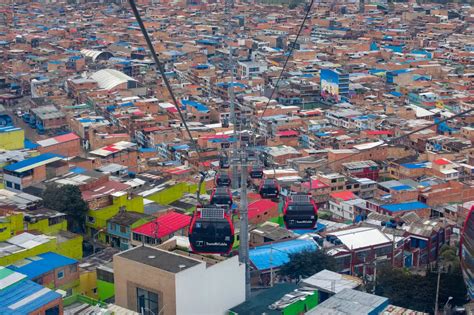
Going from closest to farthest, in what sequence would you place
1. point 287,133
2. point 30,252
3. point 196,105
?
point 30,252 < point 287,133 < point 196,105

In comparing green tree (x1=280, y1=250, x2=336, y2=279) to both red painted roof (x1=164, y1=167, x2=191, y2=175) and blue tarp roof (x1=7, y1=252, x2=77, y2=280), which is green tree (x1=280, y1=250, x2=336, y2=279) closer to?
blue tarp roof (x1=7, y1=252, x2=77, y2=280)

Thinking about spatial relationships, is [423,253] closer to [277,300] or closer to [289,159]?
[277,300]

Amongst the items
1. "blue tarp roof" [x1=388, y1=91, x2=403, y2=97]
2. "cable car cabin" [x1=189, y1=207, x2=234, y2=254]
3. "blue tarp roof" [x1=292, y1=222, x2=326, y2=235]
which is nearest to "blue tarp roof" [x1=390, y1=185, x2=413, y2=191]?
"blue tarp roof" [x1=292, y1=222, x2=326, y2=235]

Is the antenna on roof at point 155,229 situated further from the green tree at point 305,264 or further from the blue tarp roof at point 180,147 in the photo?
the blue tarp roof at point 180,147

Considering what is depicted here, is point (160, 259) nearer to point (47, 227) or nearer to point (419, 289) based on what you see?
point (419, 289)

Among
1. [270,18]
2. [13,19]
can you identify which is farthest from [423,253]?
[13,19]

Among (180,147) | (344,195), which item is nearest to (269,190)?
(344,195)
